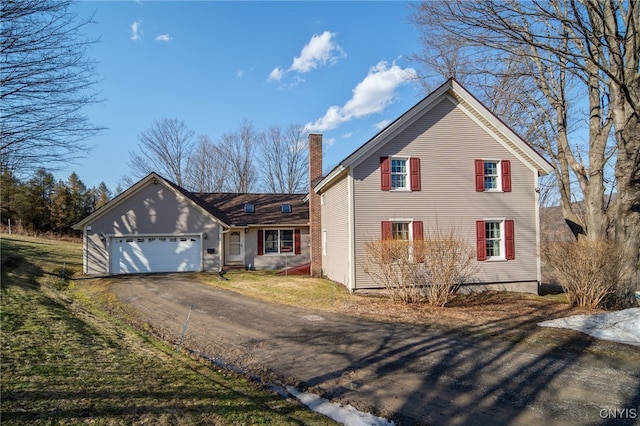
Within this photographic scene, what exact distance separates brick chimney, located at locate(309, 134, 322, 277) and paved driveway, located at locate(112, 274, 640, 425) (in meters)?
7.84

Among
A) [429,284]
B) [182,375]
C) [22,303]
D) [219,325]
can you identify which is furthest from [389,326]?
[22,303]

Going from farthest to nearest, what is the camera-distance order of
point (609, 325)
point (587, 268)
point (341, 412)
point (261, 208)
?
point (261, 208) < point (587, 268) < point (609, 325) < point (341, 412)

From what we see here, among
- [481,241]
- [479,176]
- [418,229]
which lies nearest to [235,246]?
[418,229]

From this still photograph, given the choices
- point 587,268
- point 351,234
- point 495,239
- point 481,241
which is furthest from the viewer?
point 495,239

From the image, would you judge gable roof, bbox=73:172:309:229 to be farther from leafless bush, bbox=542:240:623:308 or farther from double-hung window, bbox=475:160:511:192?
leafless bush, bbox=542:240:623:308

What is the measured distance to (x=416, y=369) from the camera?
577cm

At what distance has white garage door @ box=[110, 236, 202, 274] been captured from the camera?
1812 cm

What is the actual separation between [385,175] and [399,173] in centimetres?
71

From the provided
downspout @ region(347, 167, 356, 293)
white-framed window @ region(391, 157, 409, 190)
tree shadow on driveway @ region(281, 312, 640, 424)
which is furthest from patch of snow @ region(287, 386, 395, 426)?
white-framed window @ region(391, 157, 409, 190)

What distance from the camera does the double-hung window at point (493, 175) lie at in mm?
13945

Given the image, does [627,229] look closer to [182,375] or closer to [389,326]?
[389,326]

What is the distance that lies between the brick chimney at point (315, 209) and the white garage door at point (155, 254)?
622cm

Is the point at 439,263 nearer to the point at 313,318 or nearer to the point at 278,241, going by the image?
the point at 313,318

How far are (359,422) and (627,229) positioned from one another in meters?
10.9
